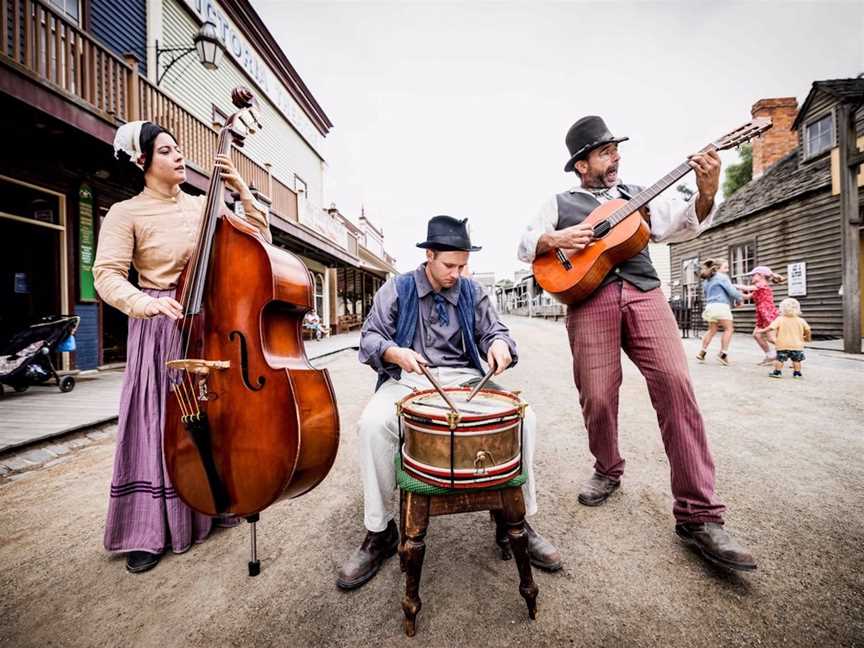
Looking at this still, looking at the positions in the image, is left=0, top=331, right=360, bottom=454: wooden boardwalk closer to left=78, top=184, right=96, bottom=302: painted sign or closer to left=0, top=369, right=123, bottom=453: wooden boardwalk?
left=0, top=369, right=123, bottom=453: wooden boardwalk

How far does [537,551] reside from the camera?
1.73 metres

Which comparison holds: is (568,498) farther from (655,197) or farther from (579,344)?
(655,197)

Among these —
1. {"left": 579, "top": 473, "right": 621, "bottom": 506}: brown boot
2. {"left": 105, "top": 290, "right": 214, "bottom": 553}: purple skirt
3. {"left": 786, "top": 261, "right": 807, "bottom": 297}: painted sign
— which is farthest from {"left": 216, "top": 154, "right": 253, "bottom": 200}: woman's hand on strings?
{"left": 786, "top": 261, "right": 807, "bottom": 297}: painted sign

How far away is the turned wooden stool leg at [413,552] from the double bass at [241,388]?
0.43 meters

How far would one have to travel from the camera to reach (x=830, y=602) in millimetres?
1462

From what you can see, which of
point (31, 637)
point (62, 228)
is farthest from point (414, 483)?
point (62, 228)

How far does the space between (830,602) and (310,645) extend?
1925 millimetres

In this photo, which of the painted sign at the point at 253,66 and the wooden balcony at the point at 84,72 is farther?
the painted sign at the point at 253,66

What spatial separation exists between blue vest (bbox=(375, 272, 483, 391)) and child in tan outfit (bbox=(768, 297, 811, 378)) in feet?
19.9

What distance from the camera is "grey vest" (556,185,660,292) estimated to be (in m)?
2.12

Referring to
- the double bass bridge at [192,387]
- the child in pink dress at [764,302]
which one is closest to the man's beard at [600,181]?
the double bass bridge at [192,387]

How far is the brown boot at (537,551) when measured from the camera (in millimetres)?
1682

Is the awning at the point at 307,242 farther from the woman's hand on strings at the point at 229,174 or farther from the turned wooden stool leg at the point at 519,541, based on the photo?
the turned wooden stool leg at the point at 519,541

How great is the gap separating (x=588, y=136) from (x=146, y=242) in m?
2.45
